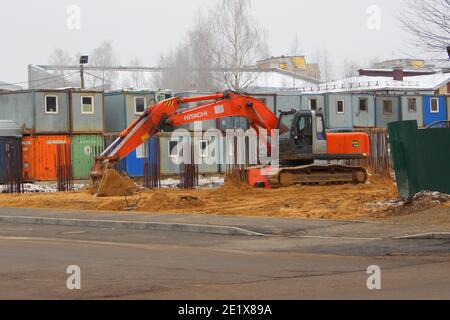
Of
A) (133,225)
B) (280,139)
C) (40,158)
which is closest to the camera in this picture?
(133,225)

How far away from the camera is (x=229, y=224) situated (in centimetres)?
2075

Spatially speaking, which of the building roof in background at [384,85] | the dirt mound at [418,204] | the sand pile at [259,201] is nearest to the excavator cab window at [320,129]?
the sand pile at [259,201]

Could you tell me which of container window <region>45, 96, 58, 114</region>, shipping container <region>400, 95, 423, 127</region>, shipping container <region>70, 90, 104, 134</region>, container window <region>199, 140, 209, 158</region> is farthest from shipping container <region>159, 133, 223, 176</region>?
shipping container <region>400, 95, 423, 127</region>

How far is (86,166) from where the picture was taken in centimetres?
4878

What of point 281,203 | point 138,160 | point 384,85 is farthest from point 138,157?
point 384,85

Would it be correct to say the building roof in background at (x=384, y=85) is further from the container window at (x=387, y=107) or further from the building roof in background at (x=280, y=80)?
the container window at (x=387, y=107)

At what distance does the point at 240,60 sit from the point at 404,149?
173 feet

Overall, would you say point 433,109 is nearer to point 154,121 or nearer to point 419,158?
point 154,121

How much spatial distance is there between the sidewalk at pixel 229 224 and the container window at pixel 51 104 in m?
23.0

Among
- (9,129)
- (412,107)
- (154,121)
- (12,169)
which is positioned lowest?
(12,169)

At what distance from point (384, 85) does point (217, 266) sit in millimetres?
66541

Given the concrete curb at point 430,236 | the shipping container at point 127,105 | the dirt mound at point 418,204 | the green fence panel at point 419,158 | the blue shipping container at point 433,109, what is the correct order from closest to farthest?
the concrete curb at point 430,236 < the dirt mound at point 418,204 < the green fence panel at point 419,158 < the shipping container at point 127,105 < the blue shipping container at point 433,109

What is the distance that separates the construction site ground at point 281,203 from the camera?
21.8 m
